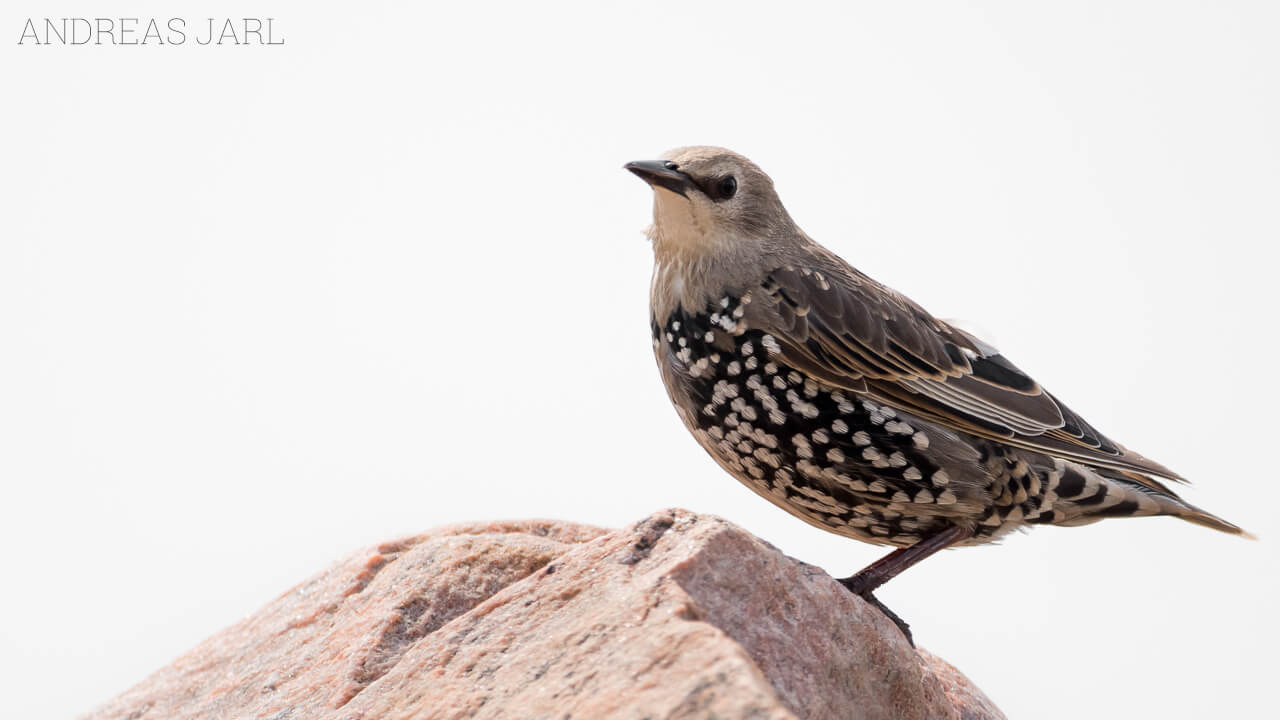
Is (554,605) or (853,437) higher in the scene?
(853,437)

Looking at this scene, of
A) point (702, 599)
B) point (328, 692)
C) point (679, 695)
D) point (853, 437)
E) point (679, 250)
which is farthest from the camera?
point (679, 250)

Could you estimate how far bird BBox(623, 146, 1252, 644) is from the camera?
4398 millimetres

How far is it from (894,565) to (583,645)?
5.90 ft

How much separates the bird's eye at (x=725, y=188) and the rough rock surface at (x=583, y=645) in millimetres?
1660

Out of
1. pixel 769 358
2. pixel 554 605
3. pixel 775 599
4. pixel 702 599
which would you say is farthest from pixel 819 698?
pixel 769 358

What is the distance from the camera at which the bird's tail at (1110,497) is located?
15.4 feet

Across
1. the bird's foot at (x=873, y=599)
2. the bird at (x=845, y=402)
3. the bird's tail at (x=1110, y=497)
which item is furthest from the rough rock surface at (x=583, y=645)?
the bird's tail at (x=1110, y=497)

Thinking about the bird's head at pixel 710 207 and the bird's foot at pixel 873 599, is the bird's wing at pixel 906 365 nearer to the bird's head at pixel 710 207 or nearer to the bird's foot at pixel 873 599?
the bird's head at pixel 710 207

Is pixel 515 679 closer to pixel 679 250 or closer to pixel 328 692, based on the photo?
pixel 328 692

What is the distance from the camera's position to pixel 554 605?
3.51 meters

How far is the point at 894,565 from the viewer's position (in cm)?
453

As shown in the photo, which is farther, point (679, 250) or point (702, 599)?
point (679, 250)

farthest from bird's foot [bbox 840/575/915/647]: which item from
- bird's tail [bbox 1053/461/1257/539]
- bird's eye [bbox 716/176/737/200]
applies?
bird's eye [bbox 716/176/737/200]

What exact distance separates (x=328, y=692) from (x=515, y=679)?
1.15 metres
